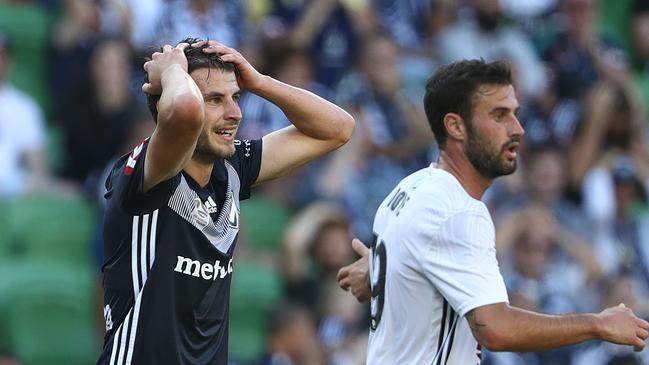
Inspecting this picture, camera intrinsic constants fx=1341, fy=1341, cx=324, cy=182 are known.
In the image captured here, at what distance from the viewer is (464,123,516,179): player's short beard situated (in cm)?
566

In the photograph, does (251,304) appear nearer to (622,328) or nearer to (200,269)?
(200,269)

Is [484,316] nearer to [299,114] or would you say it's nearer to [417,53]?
[299,114]

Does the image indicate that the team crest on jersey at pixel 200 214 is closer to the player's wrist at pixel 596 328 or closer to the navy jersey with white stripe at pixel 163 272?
the navy jersey with white stripe at pixel 163 272

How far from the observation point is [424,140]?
11273mm

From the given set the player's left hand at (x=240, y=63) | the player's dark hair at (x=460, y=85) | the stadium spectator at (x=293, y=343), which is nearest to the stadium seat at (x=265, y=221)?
the stadium spectator at (x=293, y=343)

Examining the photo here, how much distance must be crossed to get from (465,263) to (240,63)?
122cm

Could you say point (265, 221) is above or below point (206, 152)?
above

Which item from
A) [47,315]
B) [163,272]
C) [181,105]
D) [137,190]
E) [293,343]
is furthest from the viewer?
[47,315]

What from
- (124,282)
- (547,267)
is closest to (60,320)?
(547,267)

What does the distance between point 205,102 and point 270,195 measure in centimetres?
574

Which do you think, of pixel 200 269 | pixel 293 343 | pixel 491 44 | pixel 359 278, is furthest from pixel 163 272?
pixel 491 44

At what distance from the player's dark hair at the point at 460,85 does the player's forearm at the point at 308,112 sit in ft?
1.34

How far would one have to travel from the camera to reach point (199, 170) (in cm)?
534

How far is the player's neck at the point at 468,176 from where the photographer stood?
18.7 feet
